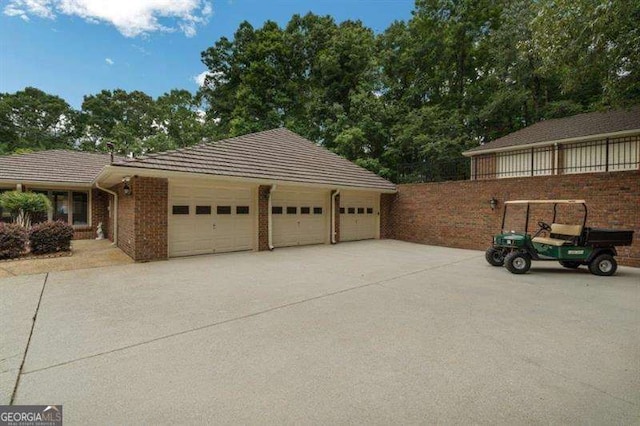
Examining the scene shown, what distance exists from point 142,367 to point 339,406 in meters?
1.90

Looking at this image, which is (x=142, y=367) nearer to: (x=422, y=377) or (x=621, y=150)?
(x=422, y=377)

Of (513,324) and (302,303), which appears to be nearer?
(513,324)

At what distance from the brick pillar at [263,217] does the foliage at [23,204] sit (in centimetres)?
775

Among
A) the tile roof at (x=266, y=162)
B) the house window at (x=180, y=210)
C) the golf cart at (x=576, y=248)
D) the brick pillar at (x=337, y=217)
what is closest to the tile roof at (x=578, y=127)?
the tile roof at (x=266, y=162)

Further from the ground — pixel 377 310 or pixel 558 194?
pixel 558 194

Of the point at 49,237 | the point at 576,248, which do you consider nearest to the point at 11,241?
the point at 49,237

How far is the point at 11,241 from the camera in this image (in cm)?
819

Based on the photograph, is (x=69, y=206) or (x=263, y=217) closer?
(x=263, y=217)

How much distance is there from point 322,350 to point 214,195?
25.3 feet

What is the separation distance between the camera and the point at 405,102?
66.9 ft

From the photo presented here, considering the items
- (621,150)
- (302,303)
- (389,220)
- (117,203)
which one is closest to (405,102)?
(389,220)

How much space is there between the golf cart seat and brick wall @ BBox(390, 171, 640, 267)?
236 cm

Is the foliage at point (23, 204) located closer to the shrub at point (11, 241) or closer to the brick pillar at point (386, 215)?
the shrub at point (11, 241)

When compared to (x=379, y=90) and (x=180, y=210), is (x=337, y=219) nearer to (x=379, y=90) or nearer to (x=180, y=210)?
(x=180, y=210)
